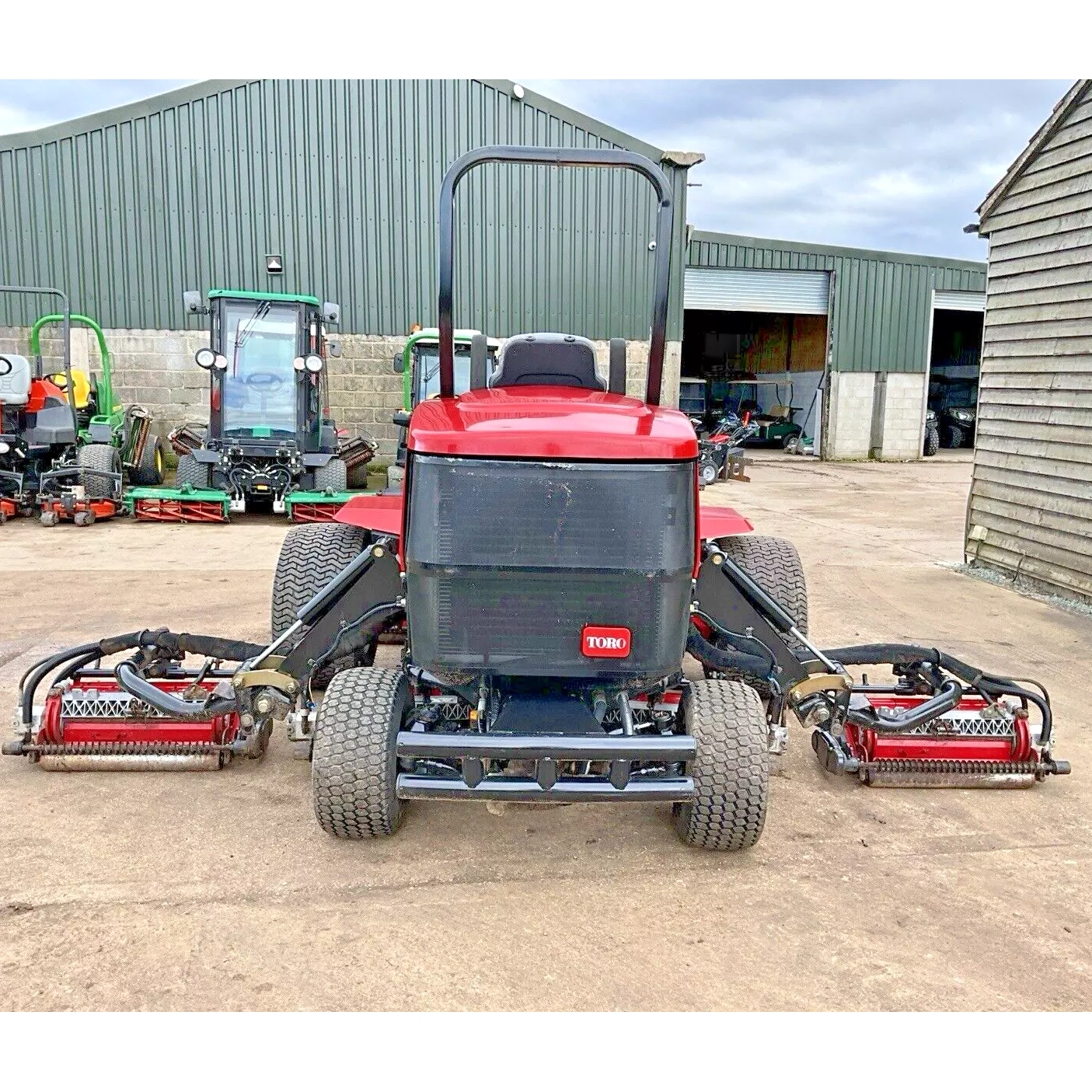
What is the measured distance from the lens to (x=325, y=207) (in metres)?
14.5

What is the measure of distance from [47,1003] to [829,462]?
65.8ft

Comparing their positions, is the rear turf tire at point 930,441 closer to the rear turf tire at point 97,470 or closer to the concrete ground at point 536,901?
the rear turf tire at point 97,470

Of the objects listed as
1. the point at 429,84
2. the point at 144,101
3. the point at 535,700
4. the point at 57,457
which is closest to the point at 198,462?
the point at 57,457

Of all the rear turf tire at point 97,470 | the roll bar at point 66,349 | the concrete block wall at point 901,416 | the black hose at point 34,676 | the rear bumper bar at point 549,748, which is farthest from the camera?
the concrete block wall at point 901,416

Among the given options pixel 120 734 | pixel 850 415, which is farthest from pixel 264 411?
pixel 850 415

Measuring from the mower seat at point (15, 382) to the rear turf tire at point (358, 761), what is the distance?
861cm

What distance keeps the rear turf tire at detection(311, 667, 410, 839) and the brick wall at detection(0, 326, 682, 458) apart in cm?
1107

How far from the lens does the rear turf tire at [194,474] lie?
1074 centimetres

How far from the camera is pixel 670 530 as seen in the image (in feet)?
9.55

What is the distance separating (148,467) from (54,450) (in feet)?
5.90

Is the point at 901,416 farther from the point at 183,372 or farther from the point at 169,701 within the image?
the point at 169,701

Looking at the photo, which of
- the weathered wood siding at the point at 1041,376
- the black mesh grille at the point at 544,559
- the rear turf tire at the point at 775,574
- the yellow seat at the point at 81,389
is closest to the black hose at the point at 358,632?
the black mesh grille at the point at 544,559

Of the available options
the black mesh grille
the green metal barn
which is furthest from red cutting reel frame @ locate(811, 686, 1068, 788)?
the green metal barn

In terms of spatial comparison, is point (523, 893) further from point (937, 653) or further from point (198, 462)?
point (198, 462)
